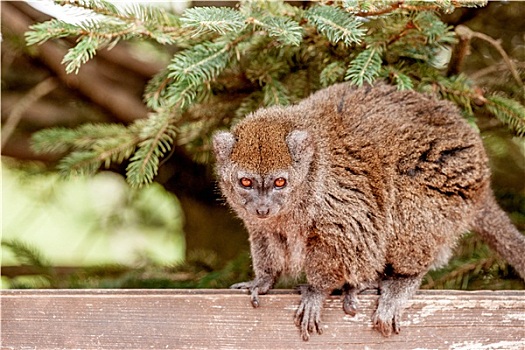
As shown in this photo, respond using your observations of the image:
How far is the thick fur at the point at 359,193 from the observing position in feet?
10.6

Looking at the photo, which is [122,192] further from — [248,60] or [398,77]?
[398,77]

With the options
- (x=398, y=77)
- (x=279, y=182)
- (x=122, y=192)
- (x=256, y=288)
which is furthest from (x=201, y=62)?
(x=122, y=192)

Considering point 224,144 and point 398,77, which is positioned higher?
point 398,77

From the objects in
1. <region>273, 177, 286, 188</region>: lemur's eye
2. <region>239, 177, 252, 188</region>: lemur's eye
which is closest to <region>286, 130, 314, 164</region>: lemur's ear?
<region>273, 177, 286, 188</region>: lemur's eye

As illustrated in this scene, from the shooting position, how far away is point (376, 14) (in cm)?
300

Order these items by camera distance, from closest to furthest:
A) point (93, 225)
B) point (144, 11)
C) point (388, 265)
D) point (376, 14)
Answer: point (376, 14), point (144, 11), point (388, 265), point (93, 225)

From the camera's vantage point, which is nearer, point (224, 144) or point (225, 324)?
point (225, 324)

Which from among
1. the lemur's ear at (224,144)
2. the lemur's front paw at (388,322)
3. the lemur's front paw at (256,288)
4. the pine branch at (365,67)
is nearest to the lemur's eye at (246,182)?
the lemur's ear at (224,144)

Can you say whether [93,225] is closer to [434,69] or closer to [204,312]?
[204,312]

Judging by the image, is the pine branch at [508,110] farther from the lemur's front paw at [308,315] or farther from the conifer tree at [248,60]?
the lemur's front paw at [308,315]

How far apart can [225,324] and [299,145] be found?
2.80 feet

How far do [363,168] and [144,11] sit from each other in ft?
4.07

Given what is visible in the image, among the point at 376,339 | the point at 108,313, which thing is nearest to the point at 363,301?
the point at 376,339

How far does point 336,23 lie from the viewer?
2.94 m
